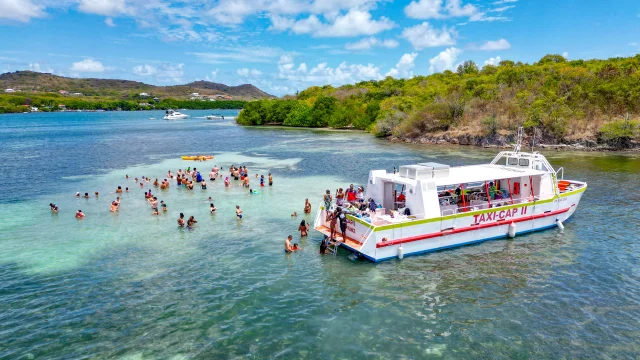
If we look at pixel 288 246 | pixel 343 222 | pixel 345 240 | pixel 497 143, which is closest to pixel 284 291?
pixel 288 246

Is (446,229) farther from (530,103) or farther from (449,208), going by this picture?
(530,103)

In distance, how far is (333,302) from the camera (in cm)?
1630

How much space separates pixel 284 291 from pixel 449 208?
10632 millimetres

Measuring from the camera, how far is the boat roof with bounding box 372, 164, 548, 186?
21.6 metres

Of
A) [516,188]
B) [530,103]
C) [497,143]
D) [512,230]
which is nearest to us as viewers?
[512,230]

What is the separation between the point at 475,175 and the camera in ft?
76.1

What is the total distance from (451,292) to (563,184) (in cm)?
1717

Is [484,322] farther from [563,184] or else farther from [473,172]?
[563,184]

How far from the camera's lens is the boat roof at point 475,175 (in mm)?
21609

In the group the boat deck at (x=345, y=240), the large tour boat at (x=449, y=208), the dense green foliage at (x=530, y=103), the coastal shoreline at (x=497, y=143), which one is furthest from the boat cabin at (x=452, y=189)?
the dense green foliage at (x=530, y=103)

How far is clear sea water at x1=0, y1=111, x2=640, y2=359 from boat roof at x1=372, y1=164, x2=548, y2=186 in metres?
3.67

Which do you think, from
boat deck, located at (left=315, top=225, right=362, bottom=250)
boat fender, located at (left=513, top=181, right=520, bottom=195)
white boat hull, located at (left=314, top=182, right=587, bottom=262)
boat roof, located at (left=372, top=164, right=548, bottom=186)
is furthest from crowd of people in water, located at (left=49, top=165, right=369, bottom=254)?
boat fender, located at (left=513, top=181, right=520, bottom=195)

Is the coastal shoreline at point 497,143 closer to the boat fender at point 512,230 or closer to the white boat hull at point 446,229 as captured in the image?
the white boat hull at point 446,229

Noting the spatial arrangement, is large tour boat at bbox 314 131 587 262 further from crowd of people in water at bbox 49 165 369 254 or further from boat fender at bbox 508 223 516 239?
crowd of people in water at bbox 49 165 369 254
